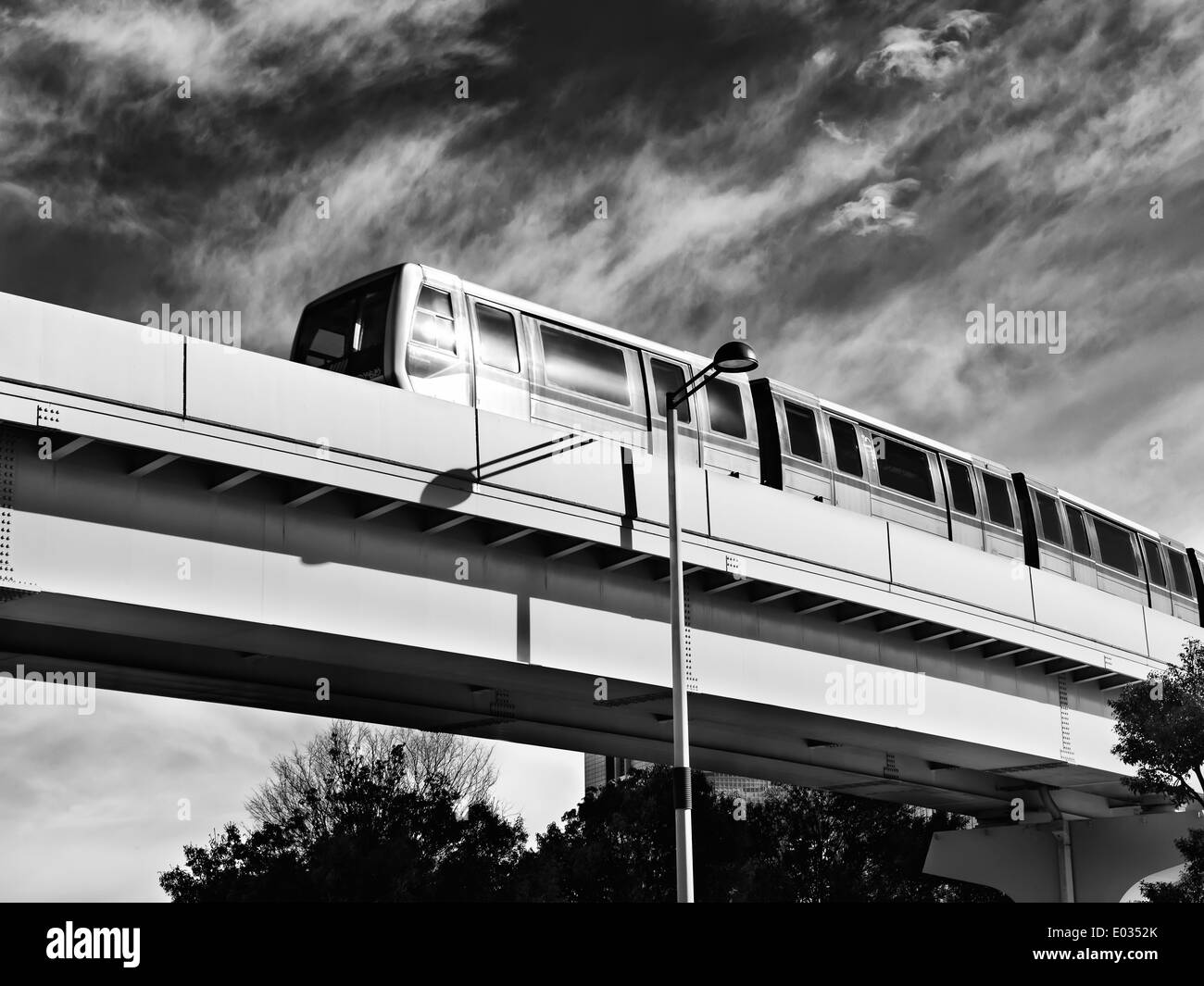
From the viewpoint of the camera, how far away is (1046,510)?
31.2m

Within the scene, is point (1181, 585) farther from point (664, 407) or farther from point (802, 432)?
point (664, 407)

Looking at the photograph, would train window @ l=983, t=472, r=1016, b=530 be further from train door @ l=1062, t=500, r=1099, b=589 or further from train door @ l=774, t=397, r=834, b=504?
train door @ l=774, t=397, r=834, b=504

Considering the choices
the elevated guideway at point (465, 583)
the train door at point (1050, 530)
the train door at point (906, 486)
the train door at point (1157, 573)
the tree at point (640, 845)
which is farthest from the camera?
the tree at point (640, 845)

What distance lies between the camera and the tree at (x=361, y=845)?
1891 inches

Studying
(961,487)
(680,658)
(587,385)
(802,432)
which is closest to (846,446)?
(802,432)

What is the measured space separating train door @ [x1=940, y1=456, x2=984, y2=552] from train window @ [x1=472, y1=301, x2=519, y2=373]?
1136 cm

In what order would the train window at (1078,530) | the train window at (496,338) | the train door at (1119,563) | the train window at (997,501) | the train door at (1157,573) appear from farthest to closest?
1. the train door at (1157,573)
2. the train door at (1119,563)
3. the train window at (1078,530)
4. the train window at (997,501)
5. the train window at (496,338)

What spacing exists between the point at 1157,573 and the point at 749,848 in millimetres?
31554

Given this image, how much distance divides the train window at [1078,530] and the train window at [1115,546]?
2.15 ft

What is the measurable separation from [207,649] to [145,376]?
623 centimetres

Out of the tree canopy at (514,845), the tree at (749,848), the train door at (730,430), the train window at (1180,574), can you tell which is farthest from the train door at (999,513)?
the tree at (749,848)

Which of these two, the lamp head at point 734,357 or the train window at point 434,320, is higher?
the train window at point 434,320

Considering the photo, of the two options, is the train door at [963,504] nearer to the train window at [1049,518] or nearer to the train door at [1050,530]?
the train door at [1050,530]

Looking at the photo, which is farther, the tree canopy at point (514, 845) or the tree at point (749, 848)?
the tree at point (749, 848)
